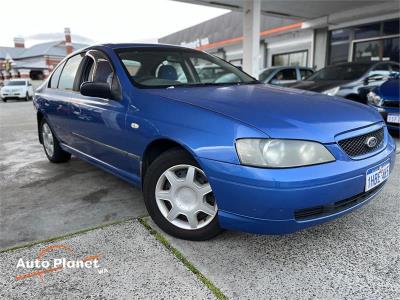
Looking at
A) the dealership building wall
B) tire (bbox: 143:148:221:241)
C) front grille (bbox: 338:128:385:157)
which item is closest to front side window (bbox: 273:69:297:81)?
the dealership building wall

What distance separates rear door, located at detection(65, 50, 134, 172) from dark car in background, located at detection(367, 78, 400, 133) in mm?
4210

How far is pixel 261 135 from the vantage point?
191 centimetres

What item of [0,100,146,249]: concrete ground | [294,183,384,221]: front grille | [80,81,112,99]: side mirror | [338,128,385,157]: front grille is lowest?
[0,100,146,249]: concrete ground

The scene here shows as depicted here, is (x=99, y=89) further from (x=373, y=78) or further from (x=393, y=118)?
(x=373, y=78)

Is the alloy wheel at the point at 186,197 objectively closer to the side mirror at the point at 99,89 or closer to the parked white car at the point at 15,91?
the side mirror at the point at 99,89

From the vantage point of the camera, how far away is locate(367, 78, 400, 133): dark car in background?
511 centimetres

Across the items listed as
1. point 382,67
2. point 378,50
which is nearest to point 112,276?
point 382,67

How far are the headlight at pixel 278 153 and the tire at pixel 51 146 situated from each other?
10.1ft

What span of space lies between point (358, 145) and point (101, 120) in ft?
6.61

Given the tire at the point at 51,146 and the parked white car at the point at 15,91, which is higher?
the tire at the point at 51,146

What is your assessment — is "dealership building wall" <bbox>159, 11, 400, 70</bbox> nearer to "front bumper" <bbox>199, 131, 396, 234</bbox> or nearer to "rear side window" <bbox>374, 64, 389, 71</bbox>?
"rear side window" <bbox>374, 64, 389, 71</bbox>

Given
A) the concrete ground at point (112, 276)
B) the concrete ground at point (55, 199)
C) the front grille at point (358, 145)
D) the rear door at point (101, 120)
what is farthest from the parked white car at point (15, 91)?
the front grille at point (358, 145)

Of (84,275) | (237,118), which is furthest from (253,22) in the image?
(84,275)

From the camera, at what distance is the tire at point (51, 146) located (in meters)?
4.34
